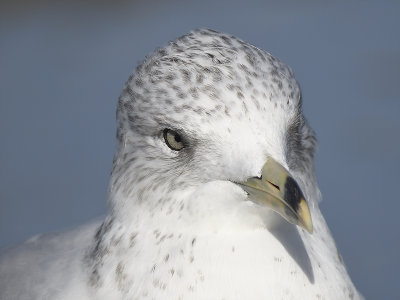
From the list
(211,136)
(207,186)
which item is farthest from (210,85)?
(207,186)

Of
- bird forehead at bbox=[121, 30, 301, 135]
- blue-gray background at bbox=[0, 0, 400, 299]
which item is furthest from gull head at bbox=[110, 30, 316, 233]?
blue-gray background at bbox=[0, 0, 400, 299]

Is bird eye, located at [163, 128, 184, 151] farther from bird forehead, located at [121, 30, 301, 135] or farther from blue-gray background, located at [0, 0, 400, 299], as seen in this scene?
blue-gray background, located at [0, 0, 400, 299]

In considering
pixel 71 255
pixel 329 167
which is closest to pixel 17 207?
pixel 329 167

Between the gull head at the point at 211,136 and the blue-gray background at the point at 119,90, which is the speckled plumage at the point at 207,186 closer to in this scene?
the gull head at the point at 211,136

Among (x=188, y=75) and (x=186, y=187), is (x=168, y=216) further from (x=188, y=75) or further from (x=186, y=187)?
(x=188, y=75)

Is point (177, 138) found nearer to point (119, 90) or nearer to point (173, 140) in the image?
point (173, 140)

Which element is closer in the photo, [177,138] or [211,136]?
[211,136]
